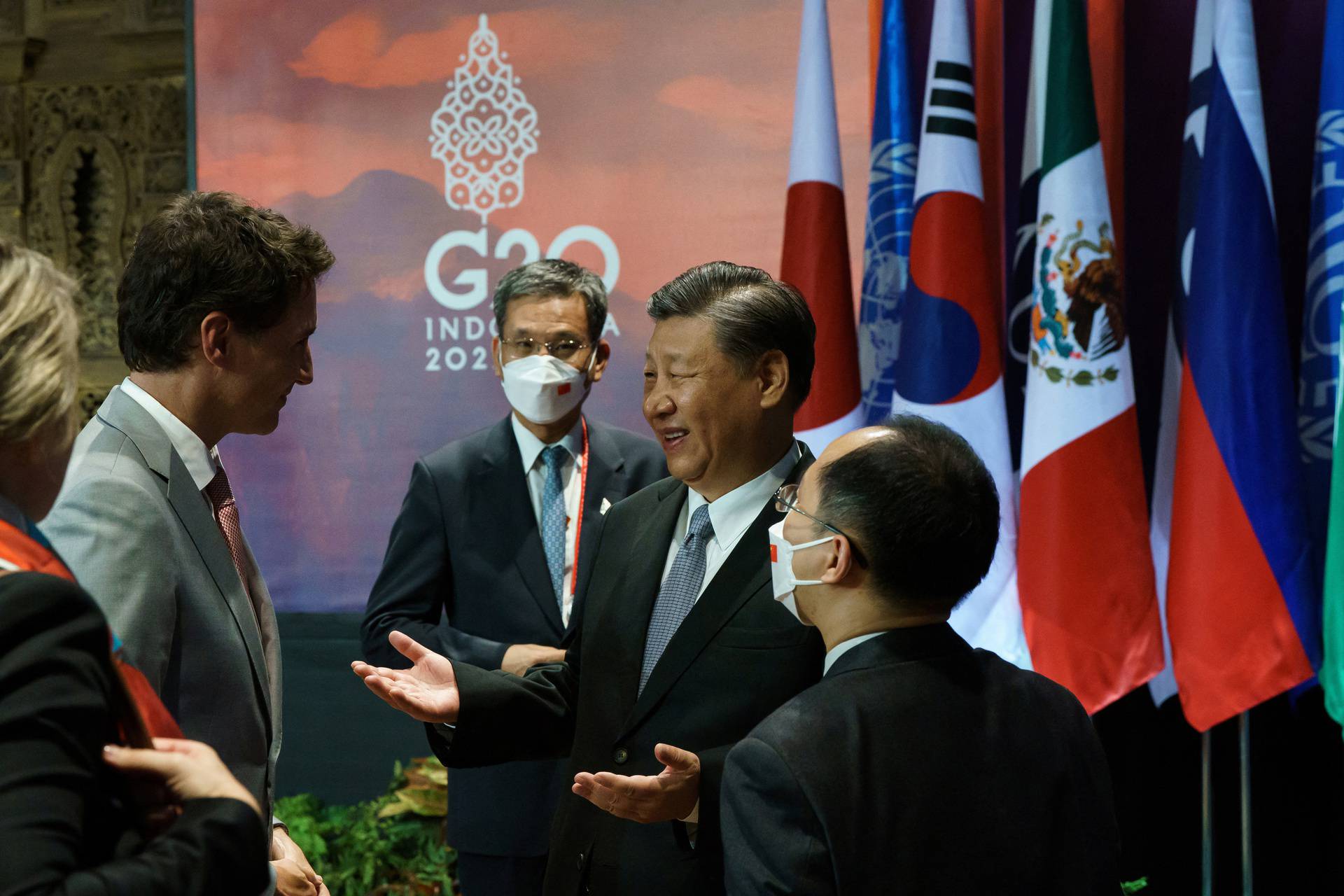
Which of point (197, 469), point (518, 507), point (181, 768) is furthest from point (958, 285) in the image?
point (181, 768)

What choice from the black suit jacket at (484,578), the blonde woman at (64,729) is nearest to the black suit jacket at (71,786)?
the blonde woman at (64,729)

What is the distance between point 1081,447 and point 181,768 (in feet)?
8.64

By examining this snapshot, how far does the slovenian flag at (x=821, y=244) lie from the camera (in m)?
3.47

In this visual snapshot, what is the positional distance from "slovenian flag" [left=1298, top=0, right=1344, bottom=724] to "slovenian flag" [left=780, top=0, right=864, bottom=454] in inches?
46.5

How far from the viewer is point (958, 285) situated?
3.31m

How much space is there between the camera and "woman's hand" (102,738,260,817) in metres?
0.96

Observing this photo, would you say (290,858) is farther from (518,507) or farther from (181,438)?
(518,507)

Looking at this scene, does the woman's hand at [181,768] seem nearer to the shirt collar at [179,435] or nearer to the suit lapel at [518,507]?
the shirt collar at [179,435]

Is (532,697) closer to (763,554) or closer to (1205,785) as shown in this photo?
(763,554)

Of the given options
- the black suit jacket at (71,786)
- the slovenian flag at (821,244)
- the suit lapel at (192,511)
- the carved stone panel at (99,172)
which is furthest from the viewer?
the carved stone panel at (99,172)

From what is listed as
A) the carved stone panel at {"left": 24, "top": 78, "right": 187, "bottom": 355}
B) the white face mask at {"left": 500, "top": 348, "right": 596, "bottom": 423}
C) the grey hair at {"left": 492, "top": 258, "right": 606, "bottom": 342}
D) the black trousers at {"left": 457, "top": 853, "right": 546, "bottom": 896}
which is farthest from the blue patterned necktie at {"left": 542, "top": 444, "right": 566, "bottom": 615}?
the carved stone panel at {"left": 24, "top": 78, "right": 187, "bottom": 355}

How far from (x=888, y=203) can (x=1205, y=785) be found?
1825 mm

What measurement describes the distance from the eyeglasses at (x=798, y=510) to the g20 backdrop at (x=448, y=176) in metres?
2.39

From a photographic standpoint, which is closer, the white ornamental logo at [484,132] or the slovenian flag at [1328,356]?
the slovenian flag at [1328,356]
